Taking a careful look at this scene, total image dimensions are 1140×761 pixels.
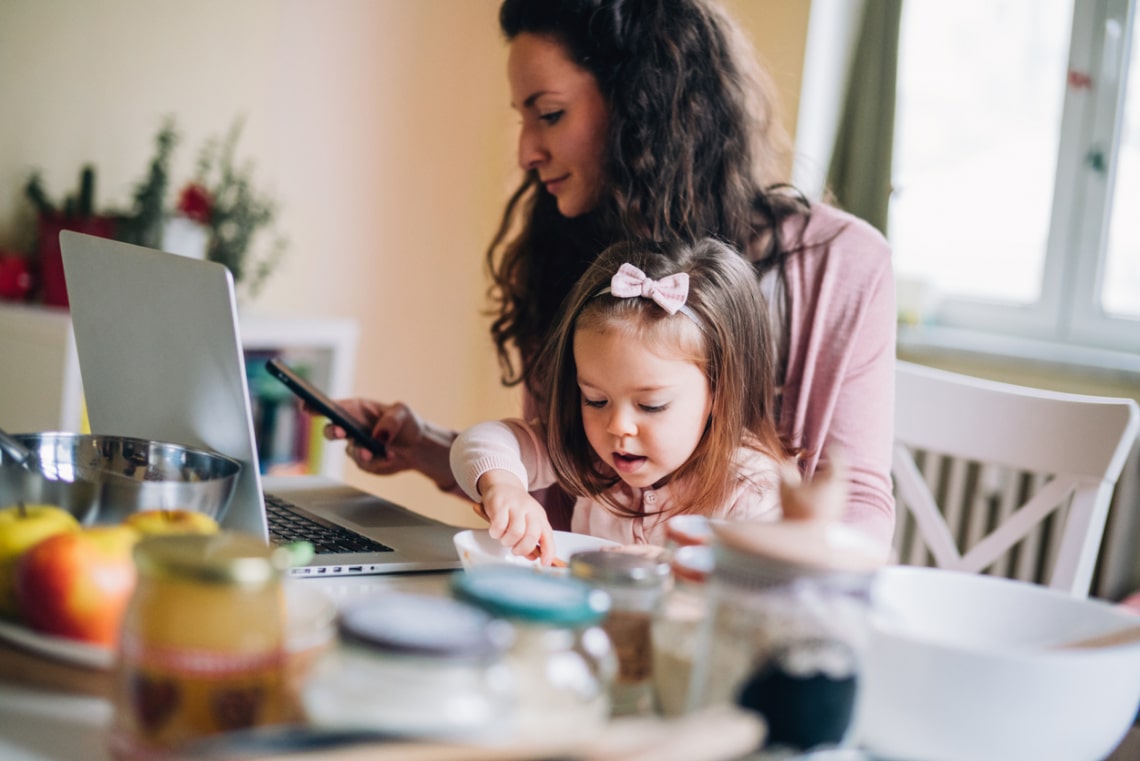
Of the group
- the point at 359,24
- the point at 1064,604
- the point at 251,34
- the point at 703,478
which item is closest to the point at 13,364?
the point at 251,34

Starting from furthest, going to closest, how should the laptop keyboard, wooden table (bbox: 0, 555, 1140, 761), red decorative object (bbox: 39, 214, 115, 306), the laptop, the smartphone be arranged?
red decorative object (bbox: 39, 214, 115, 306), the smartphone, the laptop keyboard, the laptop, wooden table (bbox: 0, 555, 1140, 761)

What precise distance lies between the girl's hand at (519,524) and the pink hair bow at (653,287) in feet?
0.90

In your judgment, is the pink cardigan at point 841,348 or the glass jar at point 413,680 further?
the pink cardigan at point 841,348

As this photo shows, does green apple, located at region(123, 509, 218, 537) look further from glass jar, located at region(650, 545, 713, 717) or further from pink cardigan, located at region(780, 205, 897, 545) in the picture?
pink cardigan, located at region(780, 205, 897, 545)

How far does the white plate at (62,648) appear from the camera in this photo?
2.19 feet

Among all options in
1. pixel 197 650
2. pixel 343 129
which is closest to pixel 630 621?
pixel 197 650

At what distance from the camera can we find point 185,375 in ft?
3.23

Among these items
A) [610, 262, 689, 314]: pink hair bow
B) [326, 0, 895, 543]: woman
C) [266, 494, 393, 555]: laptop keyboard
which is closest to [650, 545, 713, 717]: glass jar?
[266, 494, 393, 555]: laptop keyboard

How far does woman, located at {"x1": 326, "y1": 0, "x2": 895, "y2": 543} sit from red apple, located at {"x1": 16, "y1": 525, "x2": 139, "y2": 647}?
72 centimetres

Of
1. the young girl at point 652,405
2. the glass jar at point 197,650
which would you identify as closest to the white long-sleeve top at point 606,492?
the young girl at point 652,405

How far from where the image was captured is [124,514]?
0.80 meters

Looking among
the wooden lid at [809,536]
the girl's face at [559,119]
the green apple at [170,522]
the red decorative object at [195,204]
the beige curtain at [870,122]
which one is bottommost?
the green apple at [170,522]

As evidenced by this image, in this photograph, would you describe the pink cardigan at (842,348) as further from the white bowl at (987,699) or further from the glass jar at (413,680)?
the glass jar at (413,680)

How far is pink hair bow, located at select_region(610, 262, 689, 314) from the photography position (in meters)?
1.25
